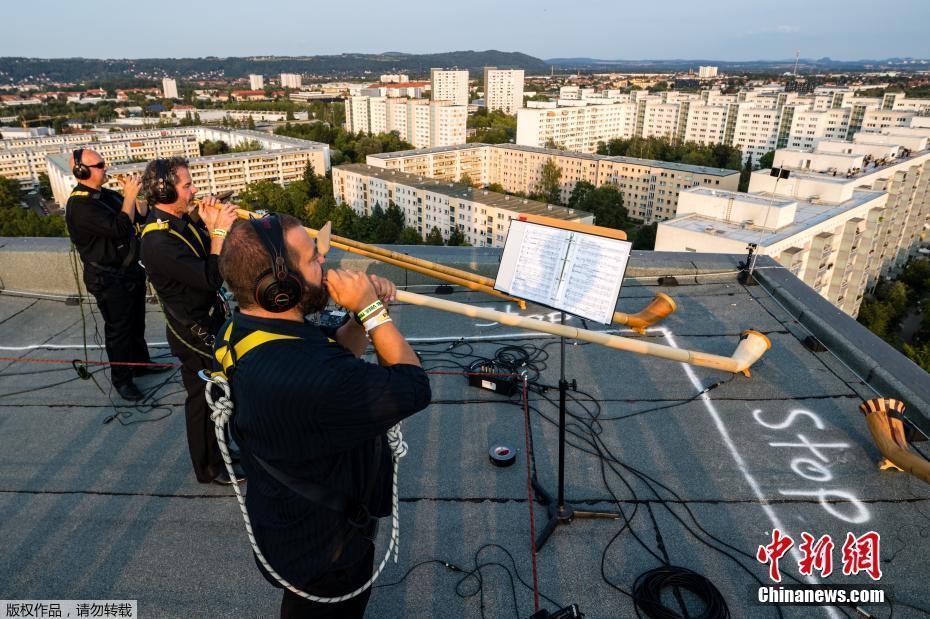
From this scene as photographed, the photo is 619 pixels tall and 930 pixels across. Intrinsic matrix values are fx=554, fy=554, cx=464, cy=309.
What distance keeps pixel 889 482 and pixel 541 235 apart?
8.75 ft

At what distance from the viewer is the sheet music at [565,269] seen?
10.0 ft

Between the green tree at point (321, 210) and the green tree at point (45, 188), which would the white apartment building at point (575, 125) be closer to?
the green tree at point (321, 210)

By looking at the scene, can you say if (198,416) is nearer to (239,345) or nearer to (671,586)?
(239,345)

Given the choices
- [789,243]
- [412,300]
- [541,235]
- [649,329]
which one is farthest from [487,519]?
Result: [789,243]

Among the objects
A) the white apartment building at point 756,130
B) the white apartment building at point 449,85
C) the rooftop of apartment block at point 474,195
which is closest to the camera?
the rooftop of apartment block at point 474,195

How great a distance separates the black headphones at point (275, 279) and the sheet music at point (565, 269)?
1.87 metres

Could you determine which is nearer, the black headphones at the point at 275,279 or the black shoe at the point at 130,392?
the black headphones at the point at 275,279

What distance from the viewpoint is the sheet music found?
10.0 feet

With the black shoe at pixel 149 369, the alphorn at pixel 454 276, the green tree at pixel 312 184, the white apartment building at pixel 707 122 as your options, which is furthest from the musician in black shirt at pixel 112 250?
the white apartment building at pixel 707 122

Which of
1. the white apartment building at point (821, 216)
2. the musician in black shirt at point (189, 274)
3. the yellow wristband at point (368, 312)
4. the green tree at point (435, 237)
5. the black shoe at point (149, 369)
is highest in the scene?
the yellow wristband at point (368, 312)

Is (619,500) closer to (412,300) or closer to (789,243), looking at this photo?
(412,300)

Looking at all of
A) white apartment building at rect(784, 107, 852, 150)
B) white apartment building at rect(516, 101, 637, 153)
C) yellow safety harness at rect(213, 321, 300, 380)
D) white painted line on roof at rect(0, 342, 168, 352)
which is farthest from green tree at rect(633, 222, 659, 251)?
yellow safety harness at rect(213, 321, 300, 380)

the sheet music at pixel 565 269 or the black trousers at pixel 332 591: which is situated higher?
the sheet music at pixel 565 269

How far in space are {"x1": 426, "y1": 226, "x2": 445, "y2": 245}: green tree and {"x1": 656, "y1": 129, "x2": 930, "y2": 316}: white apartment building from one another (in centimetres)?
1984
